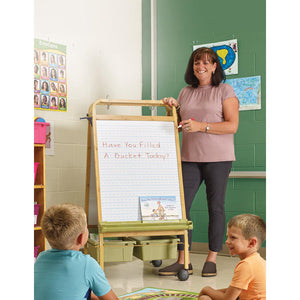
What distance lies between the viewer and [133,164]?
2986mm

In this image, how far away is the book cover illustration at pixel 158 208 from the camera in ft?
9.44

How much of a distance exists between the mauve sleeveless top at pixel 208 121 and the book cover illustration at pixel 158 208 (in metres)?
0.33

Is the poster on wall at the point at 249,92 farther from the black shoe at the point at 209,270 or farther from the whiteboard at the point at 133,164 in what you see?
the black shoe at the point at 209,270

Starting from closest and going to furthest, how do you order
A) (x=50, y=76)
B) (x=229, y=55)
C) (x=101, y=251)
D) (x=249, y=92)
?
(x=101, y=251)
(x=50, y=76)
(x=249, y=92)
(x=229, y=55)

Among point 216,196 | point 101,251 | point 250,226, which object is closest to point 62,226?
point 250,226

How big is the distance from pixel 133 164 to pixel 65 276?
157 centimetres

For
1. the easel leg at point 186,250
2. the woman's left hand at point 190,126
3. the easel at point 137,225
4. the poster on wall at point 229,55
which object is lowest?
the easel leg at point 186,250

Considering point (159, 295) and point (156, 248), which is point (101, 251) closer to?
point (156, 248)

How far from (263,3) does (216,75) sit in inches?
39.6

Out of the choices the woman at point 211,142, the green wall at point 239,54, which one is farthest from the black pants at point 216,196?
the green wall at point 239,54

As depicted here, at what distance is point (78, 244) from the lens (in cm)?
153
